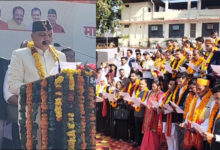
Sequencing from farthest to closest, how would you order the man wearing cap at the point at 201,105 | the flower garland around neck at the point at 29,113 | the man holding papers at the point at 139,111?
1. the man holding papers at the point at 139,111
2. the man wearing cap at the point at 201,105
3. the flower garland around neck at the point at 29,113

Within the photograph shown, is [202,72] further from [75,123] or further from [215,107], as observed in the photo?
[75,123]

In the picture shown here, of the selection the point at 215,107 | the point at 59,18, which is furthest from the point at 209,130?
the point at 59,18

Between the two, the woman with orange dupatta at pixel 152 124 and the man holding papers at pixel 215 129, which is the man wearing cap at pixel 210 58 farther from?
the man holding papers at pixel 215 129

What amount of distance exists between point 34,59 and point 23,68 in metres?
0.13

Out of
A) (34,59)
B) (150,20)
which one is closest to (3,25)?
(34,59)

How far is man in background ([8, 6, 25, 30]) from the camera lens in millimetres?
2447

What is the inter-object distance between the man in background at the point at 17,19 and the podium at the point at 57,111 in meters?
0.52

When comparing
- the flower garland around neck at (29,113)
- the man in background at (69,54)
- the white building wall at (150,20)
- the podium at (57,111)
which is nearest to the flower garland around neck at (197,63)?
the podium at (57,111)

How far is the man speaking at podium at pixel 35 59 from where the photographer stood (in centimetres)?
254

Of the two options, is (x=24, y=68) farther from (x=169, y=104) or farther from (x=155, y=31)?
(x=155, y=31)

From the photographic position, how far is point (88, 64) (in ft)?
8.59

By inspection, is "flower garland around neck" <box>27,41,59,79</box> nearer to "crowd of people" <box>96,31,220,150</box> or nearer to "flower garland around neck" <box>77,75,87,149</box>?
"flower garland around neck" <box>77,75,87,149</box>

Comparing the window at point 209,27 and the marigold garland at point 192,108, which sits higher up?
the window at point 209,27

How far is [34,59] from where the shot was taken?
260 centimetres
